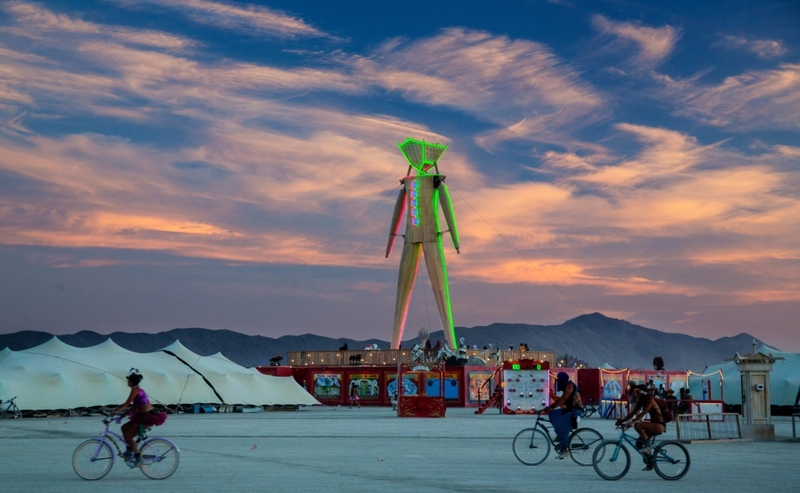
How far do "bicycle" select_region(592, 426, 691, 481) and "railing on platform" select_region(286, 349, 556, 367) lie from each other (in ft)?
127

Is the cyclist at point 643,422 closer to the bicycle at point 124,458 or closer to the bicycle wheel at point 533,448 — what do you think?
the bicycle wheel at point 533,448

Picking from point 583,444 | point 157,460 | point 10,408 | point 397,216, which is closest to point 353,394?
point 397,216

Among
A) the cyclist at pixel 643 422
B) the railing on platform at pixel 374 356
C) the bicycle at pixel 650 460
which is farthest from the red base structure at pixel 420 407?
the bicycle at pixel 650 460

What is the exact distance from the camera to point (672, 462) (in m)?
15.1

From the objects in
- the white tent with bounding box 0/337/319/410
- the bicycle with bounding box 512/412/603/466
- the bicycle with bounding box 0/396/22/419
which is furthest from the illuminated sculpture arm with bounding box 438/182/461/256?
the bicycle with bounding box 512/412/603/466

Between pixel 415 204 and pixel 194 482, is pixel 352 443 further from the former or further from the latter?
pixel 415 204

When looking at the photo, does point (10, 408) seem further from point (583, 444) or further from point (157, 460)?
point (583, 444)

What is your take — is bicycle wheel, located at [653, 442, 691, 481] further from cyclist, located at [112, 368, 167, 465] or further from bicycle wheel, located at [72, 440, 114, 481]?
bicycle wheel, located at [72, 440, 114, 481]

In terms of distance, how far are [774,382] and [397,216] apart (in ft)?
74.3

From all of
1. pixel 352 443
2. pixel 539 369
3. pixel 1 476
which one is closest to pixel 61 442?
pixel 352 443

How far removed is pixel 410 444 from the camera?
22.9 m

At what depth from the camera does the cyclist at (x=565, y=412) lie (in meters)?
16.7

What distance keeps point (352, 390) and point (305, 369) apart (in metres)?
3.42

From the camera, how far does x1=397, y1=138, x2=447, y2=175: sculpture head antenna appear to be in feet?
180
